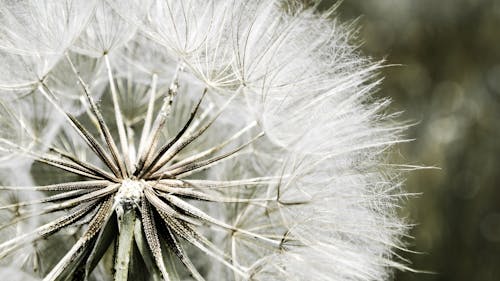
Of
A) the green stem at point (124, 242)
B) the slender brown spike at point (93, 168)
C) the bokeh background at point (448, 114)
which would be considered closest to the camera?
the green stem at point (124, 242)

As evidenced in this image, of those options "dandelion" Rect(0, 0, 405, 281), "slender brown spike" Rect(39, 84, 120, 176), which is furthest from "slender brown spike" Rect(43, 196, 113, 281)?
"slender brown spike" Rect(39, 84, 120, 176)

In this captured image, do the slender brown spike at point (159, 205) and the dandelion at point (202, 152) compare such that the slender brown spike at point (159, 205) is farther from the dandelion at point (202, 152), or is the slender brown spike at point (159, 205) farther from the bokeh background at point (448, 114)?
the bokeh background at point (448, 114)

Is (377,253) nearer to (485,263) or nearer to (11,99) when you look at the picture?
(11,99)

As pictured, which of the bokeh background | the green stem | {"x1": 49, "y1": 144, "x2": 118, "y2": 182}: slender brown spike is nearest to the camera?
the green stem

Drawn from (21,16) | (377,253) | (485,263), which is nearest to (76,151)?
(21,16)

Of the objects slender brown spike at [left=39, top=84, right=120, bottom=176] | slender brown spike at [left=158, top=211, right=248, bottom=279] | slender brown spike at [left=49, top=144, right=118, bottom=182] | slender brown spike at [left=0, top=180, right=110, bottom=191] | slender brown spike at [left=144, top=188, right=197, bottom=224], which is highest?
slender brown spike at [left=39, top=84, right=120, bottom=176]

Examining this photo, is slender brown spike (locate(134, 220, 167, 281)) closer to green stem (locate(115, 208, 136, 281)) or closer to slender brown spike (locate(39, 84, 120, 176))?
green stem (locate(115, 208, 136, 281))

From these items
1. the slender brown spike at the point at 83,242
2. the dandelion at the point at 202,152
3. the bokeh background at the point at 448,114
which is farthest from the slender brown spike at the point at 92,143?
the bokeh background at the point at 448,114

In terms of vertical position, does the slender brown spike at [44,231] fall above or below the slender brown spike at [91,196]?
below
